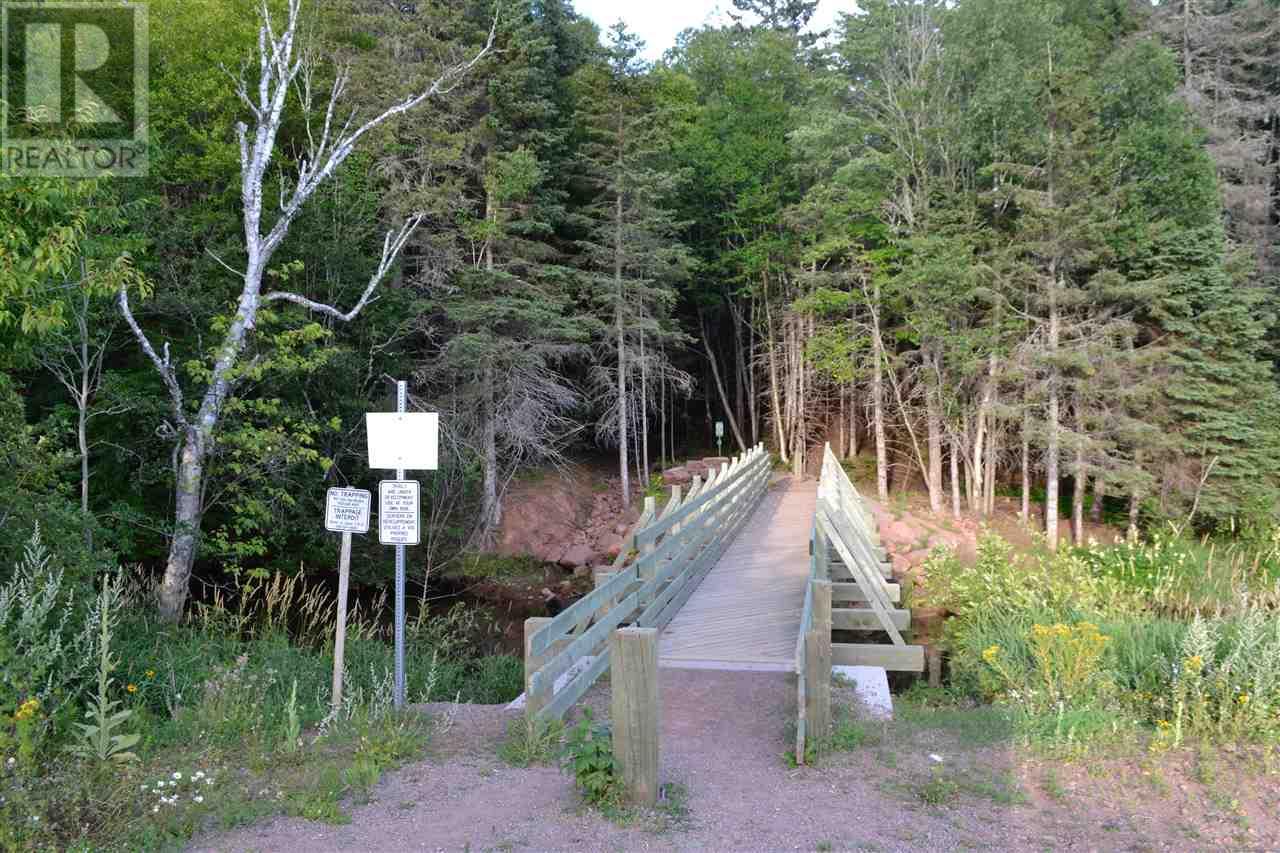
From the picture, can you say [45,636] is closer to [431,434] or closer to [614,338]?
[431,434]

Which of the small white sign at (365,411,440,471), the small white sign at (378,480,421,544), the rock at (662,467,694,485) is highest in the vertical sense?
the small white sign at (365,411,440,471)

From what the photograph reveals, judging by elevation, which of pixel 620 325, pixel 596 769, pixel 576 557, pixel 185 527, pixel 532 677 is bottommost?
pixel 576 557

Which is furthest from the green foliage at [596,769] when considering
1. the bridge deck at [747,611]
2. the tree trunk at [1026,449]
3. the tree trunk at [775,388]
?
the tree trunk at [775,388]

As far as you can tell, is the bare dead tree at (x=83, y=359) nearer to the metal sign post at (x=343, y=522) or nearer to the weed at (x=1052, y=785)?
the metal sign post at (x=343, y=522)

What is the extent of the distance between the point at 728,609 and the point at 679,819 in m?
4.81

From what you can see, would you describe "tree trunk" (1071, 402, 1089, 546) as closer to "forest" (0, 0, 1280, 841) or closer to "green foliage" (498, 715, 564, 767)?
"forest" (0, 0, 1280, 841)

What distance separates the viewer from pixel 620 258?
2252cm

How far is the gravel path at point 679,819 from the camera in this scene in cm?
377

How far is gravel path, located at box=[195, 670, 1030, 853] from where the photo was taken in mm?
3768

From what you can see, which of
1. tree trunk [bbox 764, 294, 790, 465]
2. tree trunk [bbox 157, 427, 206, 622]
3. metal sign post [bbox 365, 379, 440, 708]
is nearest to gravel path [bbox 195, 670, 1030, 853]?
metal sign post [bbox 365, 379, 440, 708]

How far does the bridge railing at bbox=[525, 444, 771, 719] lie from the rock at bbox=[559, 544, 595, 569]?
685cm

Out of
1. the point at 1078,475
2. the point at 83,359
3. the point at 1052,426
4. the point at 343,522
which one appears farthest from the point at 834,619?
the point at 1078,475

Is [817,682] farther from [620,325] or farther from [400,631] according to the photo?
[620,325]

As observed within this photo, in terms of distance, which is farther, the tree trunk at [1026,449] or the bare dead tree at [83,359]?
the tree trunk at [1026,449]
